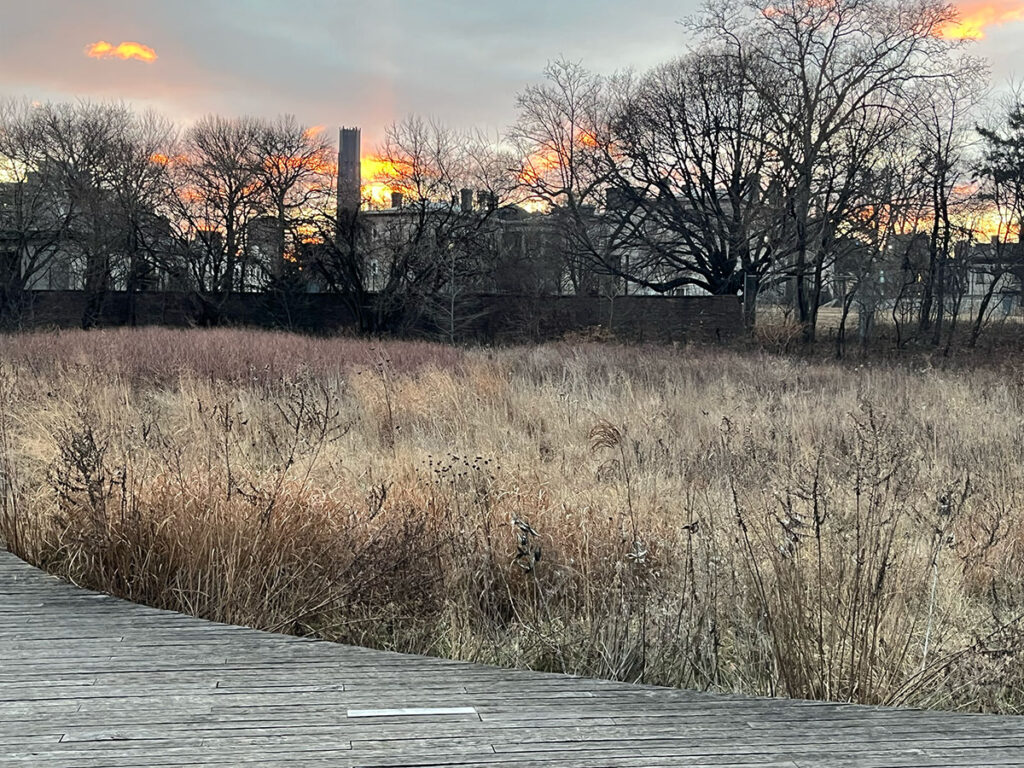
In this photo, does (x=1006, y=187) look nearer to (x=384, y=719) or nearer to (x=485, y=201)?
(x=485, y=201)

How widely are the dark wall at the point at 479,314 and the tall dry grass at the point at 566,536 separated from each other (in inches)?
675

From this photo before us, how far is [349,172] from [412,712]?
127 feet

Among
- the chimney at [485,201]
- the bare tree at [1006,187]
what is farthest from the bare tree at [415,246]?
the bare tree at [1006,187]

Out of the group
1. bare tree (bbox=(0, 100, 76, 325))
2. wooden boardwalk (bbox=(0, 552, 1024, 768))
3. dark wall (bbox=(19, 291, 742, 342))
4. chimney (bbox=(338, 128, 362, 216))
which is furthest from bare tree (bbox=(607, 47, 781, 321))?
wooden boardwalk (bbox=(0, 552, 1024, 768))

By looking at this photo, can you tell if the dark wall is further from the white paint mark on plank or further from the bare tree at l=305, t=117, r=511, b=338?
the white paint mark on plank

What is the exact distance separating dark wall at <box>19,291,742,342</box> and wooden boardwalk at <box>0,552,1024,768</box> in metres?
23.3

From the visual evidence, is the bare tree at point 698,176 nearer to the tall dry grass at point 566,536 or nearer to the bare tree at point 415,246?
the bare tree at point 415,246

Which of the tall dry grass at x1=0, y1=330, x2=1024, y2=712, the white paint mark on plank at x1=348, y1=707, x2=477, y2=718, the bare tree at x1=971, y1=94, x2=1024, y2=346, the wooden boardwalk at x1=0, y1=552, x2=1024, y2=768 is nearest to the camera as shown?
the wooden boardwalk at x1=0, y1=552, x2=1024, y2=768

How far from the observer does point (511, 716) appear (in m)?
2.26

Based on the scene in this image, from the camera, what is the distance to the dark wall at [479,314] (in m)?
26.0

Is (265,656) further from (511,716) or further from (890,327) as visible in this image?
(890,327)

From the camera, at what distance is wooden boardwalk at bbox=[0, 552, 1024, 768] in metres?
2.03

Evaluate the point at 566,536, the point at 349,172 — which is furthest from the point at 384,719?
the point at 349,172

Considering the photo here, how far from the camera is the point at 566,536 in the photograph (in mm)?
4953
